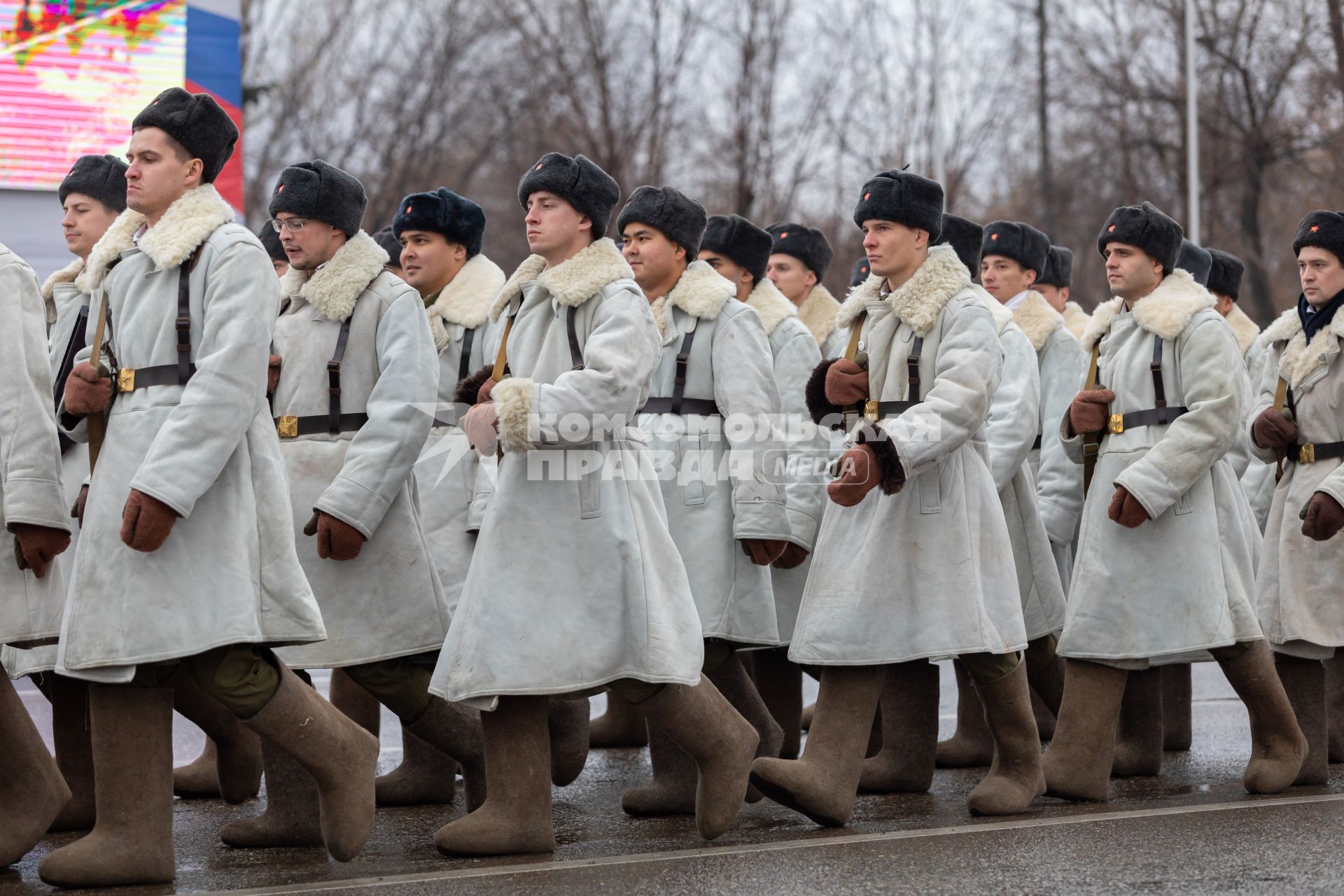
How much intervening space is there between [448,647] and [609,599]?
51 centimetres

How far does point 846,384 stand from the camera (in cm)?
655

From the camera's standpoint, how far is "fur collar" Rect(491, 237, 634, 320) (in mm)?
5883

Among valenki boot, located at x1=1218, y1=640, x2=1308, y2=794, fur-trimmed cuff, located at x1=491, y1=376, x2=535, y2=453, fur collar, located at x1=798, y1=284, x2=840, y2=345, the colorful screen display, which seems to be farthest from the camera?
the colorful screen display

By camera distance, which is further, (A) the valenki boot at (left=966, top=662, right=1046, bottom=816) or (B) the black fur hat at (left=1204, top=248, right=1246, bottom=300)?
(B) the black fur hat at (left=1204, top=248, right=1246, bottom=300)

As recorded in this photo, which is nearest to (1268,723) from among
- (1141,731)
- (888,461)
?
(1141,731)

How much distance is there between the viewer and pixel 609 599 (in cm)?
571

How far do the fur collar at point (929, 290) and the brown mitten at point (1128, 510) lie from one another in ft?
3.15

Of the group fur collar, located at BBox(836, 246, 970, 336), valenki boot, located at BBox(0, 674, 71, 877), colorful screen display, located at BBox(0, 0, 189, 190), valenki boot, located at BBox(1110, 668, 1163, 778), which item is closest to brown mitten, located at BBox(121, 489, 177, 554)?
valenki boot, located at BBox(0, 674, 71, 877)

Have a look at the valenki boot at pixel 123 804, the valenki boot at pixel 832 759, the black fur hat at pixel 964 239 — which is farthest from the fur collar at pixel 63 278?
the black fur hat at pixel 964 239

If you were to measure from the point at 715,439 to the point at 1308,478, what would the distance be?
244 centimetres

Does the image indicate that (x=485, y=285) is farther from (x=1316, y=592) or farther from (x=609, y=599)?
(x=1316, y=592)

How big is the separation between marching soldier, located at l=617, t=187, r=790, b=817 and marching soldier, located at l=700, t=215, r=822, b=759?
9.6 inches

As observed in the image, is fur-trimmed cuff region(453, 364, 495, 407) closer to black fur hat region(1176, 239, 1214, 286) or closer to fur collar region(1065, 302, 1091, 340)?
black fur hat region(1176, 239, 1214, 286)

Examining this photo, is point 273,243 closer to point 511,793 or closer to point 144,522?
point 144,522
